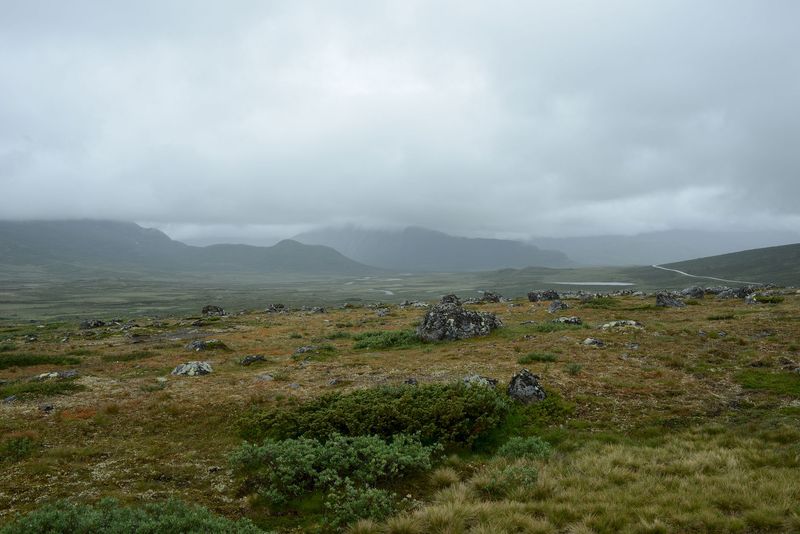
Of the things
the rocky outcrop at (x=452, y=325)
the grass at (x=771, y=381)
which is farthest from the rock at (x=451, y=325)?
the grass at (x=771, y=381)

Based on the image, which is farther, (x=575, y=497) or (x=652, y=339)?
(x=652, y=339)

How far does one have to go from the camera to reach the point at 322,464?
11.8 meters

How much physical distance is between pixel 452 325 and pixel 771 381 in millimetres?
19483

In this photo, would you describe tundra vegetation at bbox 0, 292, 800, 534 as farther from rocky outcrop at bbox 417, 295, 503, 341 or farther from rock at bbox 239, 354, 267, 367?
rocky outcrop at bbox 417, 295, 503, 341

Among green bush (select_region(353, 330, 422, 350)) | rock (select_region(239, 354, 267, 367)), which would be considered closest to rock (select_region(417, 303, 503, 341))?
green bush (select_region(353, 330, 422, 350))

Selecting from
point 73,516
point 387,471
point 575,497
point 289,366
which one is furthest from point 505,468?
point 289,366

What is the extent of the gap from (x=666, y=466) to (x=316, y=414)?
10.7m

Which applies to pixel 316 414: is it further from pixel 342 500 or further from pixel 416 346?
pixel 416 346

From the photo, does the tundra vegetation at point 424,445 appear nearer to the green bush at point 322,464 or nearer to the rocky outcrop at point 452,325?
the green bush at point 322,464

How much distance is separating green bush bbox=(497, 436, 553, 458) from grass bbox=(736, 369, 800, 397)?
36.2 ft

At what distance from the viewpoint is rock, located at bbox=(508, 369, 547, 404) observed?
16.5 metres

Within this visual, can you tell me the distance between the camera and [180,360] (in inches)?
1208

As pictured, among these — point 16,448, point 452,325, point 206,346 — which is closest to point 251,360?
point 206,346

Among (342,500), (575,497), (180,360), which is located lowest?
(180,360)
